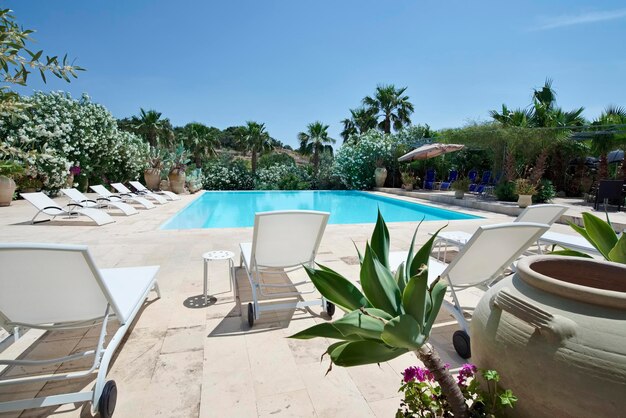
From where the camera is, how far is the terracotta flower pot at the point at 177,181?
52.5 feet

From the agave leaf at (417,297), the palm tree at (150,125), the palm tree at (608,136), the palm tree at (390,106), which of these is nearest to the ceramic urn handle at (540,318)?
the agave leaf at (417,297)

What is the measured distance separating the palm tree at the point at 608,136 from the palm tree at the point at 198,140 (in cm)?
2583

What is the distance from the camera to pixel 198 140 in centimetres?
2714

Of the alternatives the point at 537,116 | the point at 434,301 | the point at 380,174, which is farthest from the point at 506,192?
the point at 434,301

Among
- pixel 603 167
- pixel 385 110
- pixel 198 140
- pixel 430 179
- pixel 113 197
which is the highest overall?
pixel 385 110

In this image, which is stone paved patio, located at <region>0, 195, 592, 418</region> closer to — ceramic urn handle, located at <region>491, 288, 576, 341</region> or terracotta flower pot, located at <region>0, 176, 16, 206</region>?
ceramic urn handle, located at <region>491, 288, 576, 341</region>

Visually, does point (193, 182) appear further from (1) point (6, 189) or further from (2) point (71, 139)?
(1) point (6, 189)

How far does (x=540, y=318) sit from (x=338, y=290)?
63 centimetres

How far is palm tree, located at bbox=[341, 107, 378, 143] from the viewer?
27.0 meters

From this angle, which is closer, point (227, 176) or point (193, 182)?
point (193, 182)

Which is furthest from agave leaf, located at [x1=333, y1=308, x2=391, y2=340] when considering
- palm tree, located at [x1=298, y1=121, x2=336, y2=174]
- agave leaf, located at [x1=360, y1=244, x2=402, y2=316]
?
palm tree, located at [x1=298, y1=121, x2=336, y2=174]

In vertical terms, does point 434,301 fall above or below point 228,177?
above

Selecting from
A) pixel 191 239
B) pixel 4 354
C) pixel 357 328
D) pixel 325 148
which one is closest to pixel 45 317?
pixel 4 354

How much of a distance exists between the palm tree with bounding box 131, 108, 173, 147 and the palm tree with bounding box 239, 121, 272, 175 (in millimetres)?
9225
